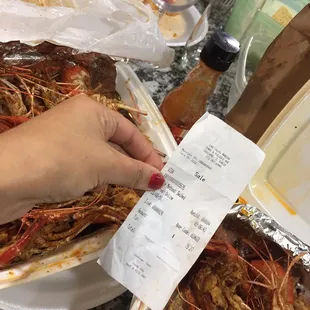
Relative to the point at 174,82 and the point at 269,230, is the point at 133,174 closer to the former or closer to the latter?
the point at 269,230

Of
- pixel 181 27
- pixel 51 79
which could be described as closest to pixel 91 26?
pixel 51 79

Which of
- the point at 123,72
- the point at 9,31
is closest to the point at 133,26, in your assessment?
the point at 123,72

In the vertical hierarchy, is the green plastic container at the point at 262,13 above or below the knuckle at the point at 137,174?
above

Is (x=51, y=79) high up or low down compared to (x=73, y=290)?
up

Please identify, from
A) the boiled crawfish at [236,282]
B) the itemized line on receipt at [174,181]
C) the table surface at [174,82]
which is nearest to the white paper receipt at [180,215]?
the itemized line on receipt at [174,181]

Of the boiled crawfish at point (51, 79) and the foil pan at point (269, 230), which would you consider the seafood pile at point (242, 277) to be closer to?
the foil pan at point (269, 230)

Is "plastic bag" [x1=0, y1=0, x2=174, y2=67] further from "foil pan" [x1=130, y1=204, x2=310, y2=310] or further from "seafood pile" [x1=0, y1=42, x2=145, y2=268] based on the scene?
"foil pan" [x1=130, y1=204, x2=310, y2=310]

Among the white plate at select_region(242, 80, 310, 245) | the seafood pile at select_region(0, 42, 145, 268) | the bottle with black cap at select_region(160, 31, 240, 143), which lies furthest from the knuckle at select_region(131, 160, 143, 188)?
the white plate at select_region(242, 80, 310, 245)
